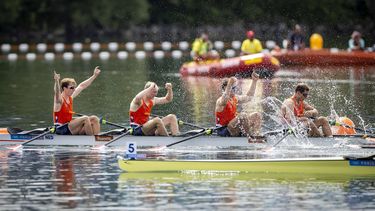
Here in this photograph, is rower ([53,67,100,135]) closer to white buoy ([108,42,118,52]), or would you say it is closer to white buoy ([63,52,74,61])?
white buoy ([63,52,74,61])

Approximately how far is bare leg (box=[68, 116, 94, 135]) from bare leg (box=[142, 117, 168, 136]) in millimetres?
1187

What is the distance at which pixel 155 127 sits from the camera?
27.9 meters

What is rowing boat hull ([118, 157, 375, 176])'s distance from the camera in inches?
955

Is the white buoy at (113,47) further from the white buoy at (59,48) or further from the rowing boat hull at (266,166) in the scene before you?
the rowing boat hull at (266,166)

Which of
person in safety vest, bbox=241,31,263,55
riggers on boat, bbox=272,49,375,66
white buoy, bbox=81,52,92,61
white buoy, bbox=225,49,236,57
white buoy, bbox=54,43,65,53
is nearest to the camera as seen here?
person in safety vest, bbox=241,31,263,55

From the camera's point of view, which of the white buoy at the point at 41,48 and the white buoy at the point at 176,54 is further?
the white buoy at the point at 41,48

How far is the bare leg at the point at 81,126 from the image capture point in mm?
28031

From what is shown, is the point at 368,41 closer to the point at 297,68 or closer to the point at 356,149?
the point at 297,68

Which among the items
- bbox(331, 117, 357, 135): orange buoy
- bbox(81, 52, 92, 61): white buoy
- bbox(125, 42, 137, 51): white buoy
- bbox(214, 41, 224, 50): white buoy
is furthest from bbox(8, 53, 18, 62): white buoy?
bbox(331, 117, 357, 135): orange buoy

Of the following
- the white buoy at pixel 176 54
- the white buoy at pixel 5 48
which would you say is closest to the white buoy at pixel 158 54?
the white buoy at pixel 176 54

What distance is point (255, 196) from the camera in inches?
888

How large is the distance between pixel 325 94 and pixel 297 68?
11.3 metres

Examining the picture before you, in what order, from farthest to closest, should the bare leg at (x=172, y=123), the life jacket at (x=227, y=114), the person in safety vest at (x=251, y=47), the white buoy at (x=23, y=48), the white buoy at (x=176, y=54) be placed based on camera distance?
1. the white buoy at (x=23, y=48)
2. the white buoy at (x=176, y=54)
3. the person in safety vest at (x=251, y=47)
4. the bare leg at (x=172, y=123)
5. the life jacket at (x=227, y=114)

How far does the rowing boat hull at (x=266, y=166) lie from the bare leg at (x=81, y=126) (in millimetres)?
3322
